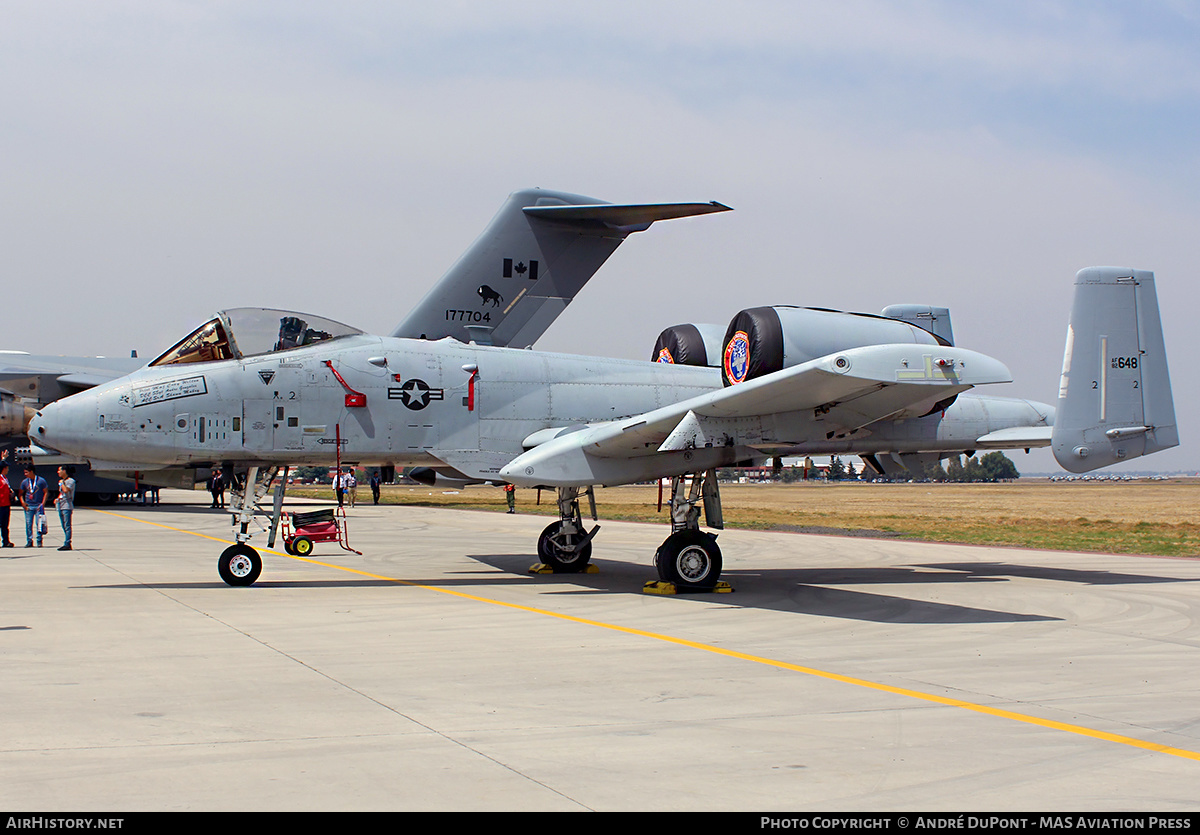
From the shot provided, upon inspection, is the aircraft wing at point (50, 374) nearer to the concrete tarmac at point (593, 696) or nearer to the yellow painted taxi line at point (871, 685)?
the concrete tarmac at point (593, 696)

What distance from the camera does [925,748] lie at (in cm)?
539

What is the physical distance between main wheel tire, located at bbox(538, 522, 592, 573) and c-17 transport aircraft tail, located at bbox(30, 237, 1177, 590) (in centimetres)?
193

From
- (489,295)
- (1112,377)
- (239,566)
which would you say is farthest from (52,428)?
(1112,377)

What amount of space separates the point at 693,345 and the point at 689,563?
4.52 m

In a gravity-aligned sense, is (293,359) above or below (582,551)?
above

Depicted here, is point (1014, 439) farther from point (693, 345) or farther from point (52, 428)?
point (52, 428)

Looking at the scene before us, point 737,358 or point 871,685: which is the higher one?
point 737,358

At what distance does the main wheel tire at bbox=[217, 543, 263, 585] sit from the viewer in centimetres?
1308

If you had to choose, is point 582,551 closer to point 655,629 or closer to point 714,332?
point 714,332

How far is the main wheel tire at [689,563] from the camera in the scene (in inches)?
500

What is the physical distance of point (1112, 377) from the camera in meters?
13.8

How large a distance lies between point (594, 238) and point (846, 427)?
7.14 meters

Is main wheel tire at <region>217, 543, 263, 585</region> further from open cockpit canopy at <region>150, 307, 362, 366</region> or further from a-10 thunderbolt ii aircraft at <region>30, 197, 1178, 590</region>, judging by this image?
open cockpit canopy at <region>150, 307, 362, 366</region>
